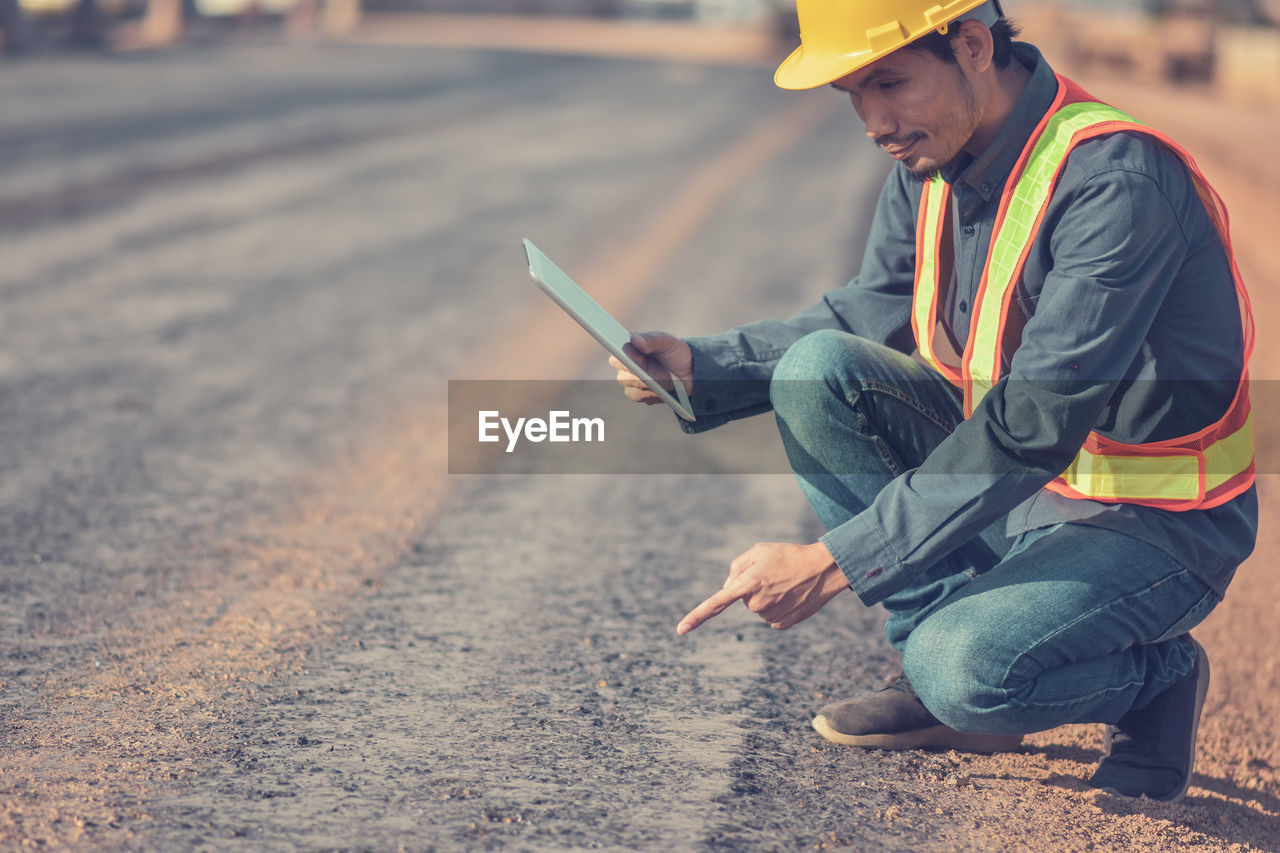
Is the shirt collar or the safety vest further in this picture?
the shirt collar

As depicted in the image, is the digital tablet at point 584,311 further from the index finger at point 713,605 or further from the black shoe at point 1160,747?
the black shoe at point 1160,747

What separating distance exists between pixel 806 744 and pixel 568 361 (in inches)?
138

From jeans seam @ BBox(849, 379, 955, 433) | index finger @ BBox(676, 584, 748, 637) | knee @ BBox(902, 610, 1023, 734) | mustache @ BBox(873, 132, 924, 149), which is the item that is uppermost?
mustache @ BBox(873, 132, 924, 149)

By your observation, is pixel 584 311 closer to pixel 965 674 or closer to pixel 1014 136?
A: pixel 1014 136

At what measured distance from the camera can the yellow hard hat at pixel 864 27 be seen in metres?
2.54

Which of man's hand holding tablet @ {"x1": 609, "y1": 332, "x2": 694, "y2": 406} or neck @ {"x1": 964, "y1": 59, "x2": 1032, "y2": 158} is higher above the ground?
neck @ {"x1": 964, "y1": 59, "x2": 1032, "y2": 158}

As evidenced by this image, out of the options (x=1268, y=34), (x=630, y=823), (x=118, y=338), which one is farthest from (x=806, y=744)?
(x=1268, y=34)

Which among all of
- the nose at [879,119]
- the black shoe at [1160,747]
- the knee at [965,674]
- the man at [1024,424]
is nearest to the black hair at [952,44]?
the man at [1024,424]

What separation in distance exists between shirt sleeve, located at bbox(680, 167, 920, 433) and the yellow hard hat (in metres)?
0.47

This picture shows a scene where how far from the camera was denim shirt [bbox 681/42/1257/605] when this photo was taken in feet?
7.90

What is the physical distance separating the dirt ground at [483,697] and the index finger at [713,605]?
39 cm

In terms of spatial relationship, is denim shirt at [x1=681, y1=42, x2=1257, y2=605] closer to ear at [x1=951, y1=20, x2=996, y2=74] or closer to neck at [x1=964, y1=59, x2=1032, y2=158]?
neck at [x1=964, y1=59, x2=1032, y2=158]

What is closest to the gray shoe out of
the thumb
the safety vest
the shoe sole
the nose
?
the shoe sole

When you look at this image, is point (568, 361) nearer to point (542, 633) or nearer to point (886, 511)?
point (542, 633)
